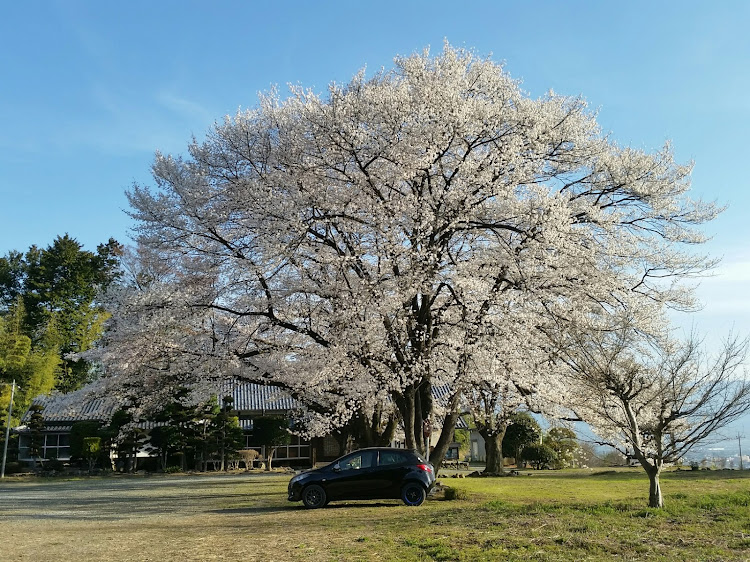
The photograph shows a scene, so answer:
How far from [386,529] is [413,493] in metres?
4.20

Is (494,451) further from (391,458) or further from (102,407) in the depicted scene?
(102,407)

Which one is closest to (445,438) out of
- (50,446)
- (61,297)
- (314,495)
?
(314,495)

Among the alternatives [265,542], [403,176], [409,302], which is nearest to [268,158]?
[403,176]

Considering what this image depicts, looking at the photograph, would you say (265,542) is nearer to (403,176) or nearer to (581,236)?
(403,176)

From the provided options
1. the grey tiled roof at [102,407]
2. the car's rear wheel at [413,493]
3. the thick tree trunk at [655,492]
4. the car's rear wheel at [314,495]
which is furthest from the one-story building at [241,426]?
the thick tree trunk at [655,492]

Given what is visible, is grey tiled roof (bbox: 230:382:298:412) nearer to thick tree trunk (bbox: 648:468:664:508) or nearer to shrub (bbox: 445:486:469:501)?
shrub (bbox: 445:486:469:501)

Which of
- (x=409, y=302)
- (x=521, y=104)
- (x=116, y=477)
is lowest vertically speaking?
(x=116, y=477)

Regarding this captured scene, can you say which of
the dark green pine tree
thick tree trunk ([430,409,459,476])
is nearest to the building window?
the dark green pine tree

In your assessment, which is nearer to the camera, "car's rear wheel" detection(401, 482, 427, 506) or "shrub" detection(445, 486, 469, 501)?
"car's rear wheel" detection(401, 482, 427, 506)

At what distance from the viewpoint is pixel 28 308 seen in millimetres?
45250

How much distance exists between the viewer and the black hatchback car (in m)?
13.7

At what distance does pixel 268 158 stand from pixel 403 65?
3831 mm

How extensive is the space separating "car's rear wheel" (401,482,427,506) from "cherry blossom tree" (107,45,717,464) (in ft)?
4.43

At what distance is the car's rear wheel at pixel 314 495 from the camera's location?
13.7 meters
